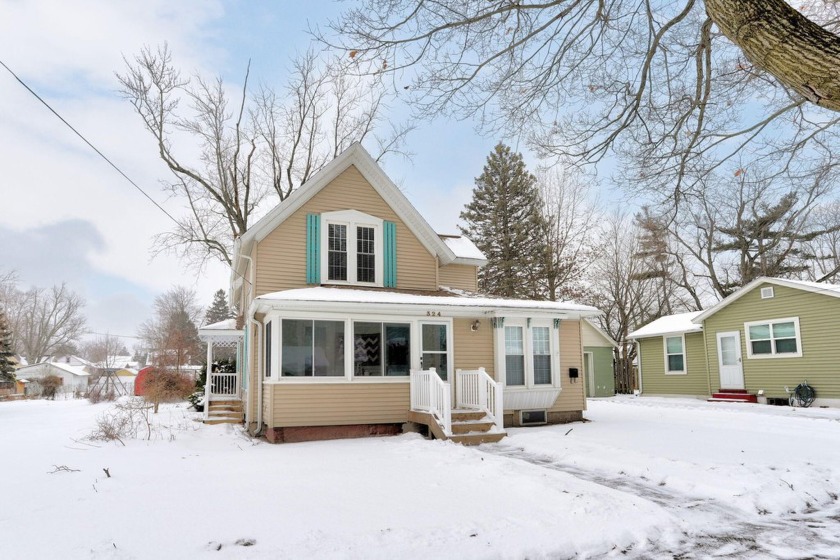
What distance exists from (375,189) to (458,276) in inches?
164

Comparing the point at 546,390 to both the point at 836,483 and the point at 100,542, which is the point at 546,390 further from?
the point at 100,542

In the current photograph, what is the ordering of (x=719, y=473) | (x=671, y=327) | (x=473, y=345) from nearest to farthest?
(x=719, y=473) < (x=473, y=345) < (x=671, y=327)

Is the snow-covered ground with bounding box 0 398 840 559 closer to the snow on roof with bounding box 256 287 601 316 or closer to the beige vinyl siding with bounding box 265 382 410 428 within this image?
the beige vinyl siding with bounding box 265 382 410 428

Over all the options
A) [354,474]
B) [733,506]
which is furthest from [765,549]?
[354,474]

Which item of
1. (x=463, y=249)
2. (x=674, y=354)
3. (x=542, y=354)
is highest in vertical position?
(x=463, y=249)

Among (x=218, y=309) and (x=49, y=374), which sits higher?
(x=218, y=309)

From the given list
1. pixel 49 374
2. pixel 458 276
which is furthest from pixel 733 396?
pixel 49 374

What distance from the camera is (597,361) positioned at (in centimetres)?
2581

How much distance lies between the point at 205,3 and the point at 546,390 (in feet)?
35.5

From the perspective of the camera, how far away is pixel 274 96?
26234mm

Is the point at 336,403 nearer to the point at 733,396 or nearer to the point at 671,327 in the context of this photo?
the point at 733,396

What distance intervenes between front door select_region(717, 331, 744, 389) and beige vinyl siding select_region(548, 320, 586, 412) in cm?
850

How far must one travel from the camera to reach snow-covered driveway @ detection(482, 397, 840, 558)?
5070 millimetres

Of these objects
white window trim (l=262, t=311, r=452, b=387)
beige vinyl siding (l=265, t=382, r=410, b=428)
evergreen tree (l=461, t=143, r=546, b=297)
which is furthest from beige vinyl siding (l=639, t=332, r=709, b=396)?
beige vinyl siding (l=265, t=382, r=410, b=428)
